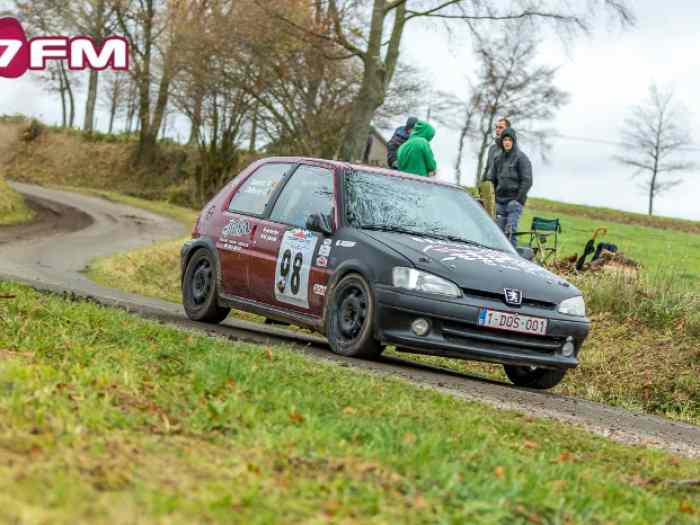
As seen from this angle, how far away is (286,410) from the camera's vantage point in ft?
20.3

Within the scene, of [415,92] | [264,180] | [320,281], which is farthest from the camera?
[415,92]

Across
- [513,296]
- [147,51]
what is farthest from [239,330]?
[147,51]

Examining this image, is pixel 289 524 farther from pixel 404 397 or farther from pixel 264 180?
pixel 264 180

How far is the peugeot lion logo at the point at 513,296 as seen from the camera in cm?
1005

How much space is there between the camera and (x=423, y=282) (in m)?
9.94

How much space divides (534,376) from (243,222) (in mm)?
3131

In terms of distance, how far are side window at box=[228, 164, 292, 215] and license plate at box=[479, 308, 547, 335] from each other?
297cm

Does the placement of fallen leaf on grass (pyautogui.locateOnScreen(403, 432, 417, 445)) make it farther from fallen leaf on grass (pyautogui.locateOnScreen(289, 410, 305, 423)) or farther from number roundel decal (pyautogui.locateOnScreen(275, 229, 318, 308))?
number roundel decal (pyautogui.locateOnScreen(275, 229, 318, 308))

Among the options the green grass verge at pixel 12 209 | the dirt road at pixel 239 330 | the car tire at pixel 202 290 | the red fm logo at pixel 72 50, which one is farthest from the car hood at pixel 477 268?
the red fm logo at pixel 72 50

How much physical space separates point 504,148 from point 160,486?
14024 millimetres

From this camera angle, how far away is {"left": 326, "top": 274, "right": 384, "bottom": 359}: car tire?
33.2ft

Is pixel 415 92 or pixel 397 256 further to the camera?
pixel 415 92

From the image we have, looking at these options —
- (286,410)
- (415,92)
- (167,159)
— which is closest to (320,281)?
(286,410)

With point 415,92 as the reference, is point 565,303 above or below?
below
